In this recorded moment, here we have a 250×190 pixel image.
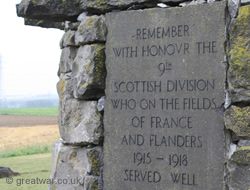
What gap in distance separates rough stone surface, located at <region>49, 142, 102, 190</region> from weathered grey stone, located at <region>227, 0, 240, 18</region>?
1737 millimetres

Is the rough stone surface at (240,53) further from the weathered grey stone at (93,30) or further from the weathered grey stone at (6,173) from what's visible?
the weathered grey stone at (6,173)

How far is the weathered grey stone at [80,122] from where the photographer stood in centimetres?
398

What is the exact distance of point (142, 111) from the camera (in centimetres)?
380

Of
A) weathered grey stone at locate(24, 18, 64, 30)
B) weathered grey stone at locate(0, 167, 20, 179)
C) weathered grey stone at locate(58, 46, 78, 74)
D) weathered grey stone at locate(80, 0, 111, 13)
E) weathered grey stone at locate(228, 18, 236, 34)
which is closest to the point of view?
weathered grey stone at locate(228, 18, 236, 34)

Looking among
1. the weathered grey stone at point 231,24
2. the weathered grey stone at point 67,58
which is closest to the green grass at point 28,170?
the weathered grey stone at point 67,58

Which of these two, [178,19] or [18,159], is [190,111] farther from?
[18,159]

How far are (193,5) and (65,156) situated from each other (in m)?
1.94

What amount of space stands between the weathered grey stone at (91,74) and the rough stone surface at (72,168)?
54cm

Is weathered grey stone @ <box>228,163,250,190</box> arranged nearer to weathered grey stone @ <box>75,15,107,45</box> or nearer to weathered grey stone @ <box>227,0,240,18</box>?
weathered grey stone @ <box>227,0,240,18</box>

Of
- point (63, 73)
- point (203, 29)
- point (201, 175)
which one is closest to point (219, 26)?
point (203, 29)

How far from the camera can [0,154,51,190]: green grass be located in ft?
22.7

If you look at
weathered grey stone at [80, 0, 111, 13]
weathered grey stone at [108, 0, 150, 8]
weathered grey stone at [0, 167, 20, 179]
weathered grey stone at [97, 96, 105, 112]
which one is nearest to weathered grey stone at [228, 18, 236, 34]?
weathered grey stone at [108, 0, 150, 8]

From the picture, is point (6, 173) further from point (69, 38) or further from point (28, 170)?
point (69, 38)

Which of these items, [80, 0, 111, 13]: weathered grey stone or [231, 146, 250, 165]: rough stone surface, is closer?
[231, 146, 250, 165]: rough stone surface
